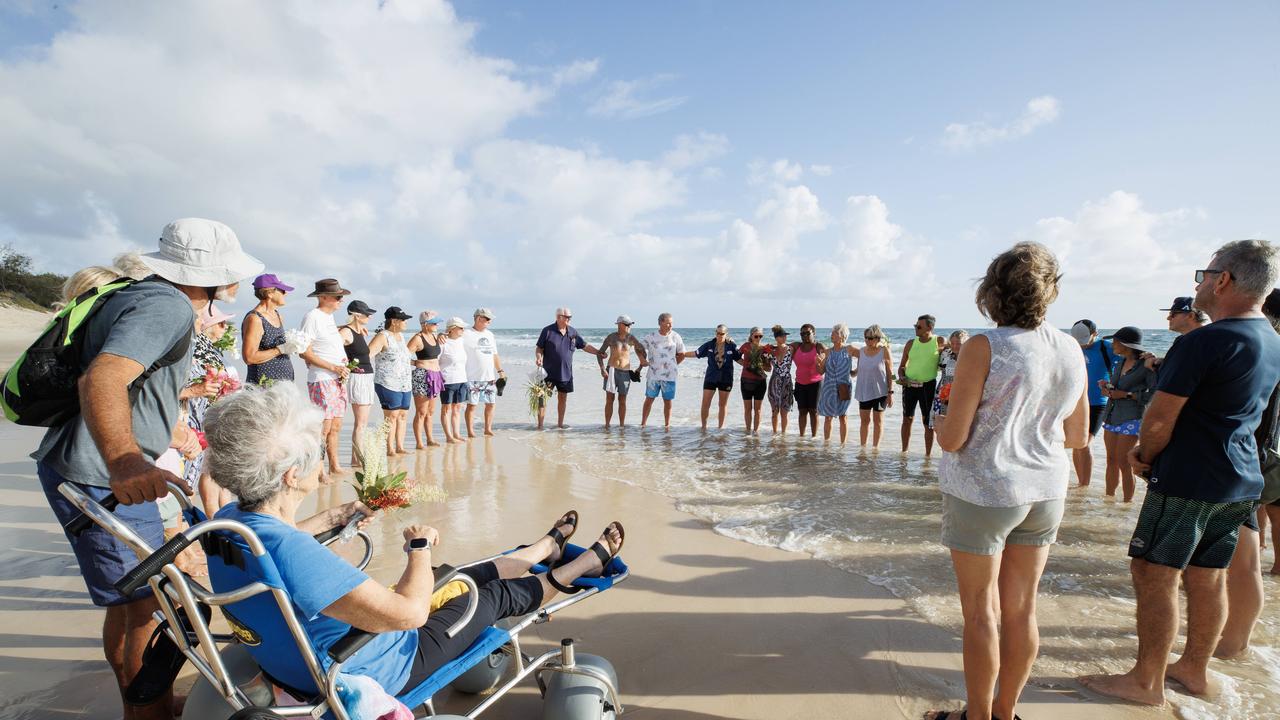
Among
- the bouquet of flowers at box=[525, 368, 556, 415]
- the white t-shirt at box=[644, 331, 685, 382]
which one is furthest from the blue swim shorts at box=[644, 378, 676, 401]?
the bouquet of flowers at box=[525, 368, 556, 415]

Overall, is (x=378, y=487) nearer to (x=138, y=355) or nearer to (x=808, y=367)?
(x=138, y=355)

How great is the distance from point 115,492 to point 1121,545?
651 centimetres

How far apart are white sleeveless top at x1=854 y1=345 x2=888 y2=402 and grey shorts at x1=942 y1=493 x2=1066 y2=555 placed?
22.6 feet

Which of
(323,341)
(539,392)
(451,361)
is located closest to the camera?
(323,341)

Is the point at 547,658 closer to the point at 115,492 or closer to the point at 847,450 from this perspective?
the point at 115,492

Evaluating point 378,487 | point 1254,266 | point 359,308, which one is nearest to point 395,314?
point 359,308

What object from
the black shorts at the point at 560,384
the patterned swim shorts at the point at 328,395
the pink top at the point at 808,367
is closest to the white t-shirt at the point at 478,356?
the black shorts at the point at 560,384

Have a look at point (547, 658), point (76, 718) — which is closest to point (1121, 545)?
point (547, 658)

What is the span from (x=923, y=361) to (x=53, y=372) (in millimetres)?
8831

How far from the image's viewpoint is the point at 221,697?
2.04 m

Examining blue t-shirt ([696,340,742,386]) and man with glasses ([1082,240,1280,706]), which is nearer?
man with glasses ([1082,240,1280,706])

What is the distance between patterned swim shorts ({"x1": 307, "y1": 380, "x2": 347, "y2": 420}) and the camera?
6.48 meters

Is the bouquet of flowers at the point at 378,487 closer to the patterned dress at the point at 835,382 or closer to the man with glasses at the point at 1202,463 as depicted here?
the man with glasses at the point at 1202,463

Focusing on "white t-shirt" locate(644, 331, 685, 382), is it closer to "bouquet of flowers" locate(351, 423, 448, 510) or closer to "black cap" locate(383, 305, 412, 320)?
"black cap" locate(383, 305, 412, 320)
